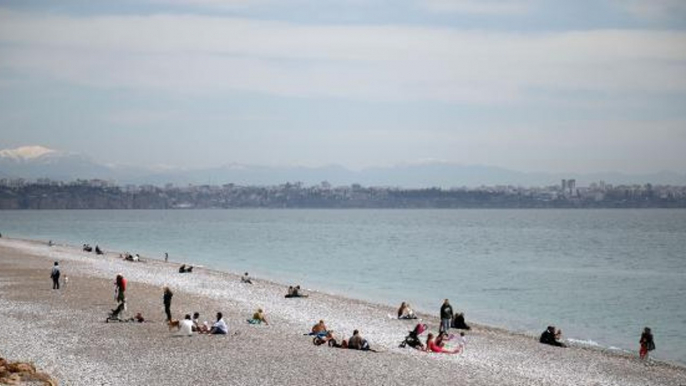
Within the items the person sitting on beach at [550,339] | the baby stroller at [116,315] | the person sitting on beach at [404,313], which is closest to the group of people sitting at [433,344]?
the person sitting on beach at [550,339]

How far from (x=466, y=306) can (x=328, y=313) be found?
11715 mm

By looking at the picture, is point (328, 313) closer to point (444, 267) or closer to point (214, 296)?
point (214, 296)

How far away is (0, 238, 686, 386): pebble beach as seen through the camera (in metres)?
19.5

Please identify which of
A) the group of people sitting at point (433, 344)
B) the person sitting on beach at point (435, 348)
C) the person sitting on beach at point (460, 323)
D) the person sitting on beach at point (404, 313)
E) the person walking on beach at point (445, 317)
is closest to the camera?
the person sitting on beach at point (435, 348)

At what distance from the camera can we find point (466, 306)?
1672 inches

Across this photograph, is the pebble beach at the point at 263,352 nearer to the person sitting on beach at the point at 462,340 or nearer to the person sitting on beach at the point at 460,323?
the person sitting on beach at the point at 462,340

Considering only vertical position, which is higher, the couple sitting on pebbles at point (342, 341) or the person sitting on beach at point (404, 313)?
the couple sitting on pebbles at point (342, 341)

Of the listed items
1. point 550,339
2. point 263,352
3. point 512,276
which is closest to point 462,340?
point 550,339

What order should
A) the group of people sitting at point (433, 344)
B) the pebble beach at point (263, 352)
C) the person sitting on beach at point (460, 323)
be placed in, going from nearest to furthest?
the pebble beach at point (263, 352)
the group of people sitting at point (433, 344)
the person sitting on beach at point (460, 323)

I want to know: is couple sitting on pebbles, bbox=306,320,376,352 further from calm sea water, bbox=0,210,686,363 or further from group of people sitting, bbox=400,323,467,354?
calm sea water, bbox=0,210,686,363

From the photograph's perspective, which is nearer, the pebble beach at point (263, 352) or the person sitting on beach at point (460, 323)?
the pebble beach at point (263, 352)

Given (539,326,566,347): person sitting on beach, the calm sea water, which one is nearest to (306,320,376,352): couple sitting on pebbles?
(539,326,566,347): person sitting on beach

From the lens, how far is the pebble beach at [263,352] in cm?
1948

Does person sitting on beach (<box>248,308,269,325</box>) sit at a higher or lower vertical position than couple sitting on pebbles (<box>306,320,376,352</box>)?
lower
